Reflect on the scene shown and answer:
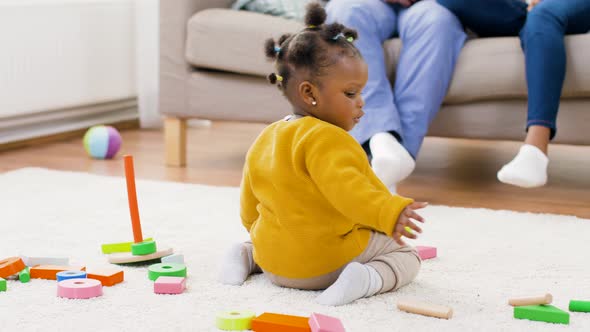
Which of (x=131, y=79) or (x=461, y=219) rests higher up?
(x=131, y=79)

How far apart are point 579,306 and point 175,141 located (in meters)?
1.58

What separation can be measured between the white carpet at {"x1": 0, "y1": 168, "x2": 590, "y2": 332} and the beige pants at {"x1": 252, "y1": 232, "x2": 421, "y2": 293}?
16 millimetres

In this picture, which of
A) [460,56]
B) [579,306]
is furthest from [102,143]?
[579,306]

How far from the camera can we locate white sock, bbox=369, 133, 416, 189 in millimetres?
1868

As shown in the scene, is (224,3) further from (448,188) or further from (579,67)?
(579,67)

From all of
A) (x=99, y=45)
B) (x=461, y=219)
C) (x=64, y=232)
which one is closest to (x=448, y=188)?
(x=461, y=219)

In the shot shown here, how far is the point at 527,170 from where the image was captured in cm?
185

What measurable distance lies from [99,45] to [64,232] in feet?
5.49

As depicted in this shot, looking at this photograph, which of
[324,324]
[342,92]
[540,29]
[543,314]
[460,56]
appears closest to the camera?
[324,324]

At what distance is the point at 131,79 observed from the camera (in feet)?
11.2

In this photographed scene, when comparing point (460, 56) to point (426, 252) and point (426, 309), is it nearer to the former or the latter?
point (426, 252)

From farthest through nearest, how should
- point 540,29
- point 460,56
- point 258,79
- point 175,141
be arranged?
point 175,141
point 258,79
point 460,56
point 540,29

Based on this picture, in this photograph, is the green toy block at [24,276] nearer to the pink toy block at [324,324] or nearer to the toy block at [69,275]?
the toy block at [69,275]

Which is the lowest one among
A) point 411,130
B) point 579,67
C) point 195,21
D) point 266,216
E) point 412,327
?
point 412,327
